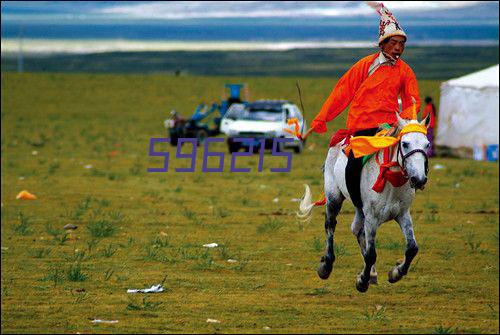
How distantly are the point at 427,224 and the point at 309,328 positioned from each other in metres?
8.46

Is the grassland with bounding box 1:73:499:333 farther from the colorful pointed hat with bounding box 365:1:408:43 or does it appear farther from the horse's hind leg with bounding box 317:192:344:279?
the colorful pointed hat with bounding box 365:1:408:43

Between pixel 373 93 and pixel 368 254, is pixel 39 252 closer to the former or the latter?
pixel 368 254

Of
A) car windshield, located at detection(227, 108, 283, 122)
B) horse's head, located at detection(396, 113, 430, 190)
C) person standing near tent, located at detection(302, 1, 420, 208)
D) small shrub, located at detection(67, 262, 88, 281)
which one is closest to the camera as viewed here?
horse's head, located at detection(396, 113, 430, 190)

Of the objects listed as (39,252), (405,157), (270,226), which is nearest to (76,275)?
(39,252)

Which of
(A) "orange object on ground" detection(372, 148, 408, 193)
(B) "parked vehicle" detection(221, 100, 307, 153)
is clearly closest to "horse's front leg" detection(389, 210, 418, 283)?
(A) "orange object on ground" detection(372, 148, 408, 193)

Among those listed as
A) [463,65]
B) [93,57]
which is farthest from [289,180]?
[93,57]

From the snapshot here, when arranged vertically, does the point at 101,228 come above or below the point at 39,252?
below

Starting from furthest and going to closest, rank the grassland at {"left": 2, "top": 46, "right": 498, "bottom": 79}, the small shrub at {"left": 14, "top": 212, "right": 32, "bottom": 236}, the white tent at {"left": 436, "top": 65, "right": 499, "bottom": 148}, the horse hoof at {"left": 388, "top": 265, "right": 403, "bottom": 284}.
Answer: the grassland at {"left": 2, "top": 46, "right": 498, "bottom": 79} < the white tent at {"left": 436, "top": 65, "right": 499, "bottom": 148} < the small shrub at {"left": 14, "top": 212, "right": 32, "bottom": 236} < the horse hoof at {"left": 388, "top": 265, "right": 403, "bottom": 284}

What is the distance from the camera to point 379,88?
24.0 ft

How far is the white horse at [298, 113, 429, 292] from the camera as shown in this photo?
7.12 meters

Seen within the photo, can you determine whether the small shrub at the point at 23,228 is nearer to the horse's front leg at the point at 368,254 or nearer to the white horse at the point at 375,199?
the white horse at the point at 375,199

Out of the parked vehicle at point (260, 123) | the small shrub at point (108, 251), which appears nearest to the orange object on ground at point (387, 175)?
the small shrub at point (108, 251)

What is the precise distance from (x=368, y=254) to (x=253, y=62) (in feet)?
436

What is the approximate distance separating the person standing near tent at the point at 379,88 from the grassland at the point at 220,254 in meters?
3.31
